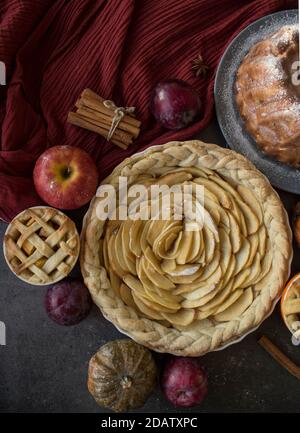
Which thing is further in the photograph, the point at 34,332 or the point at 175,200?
the point at 34,332

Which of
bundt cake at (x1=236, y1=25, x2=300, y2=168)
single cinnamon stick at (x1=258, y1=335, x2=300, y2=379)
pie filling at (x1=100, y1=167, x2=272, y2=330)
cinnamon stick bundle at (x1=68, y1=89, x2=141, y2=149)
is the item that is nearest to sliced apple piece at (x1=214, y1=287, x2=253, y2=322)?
pie filling at (x1=100, y1=167, x2=272, y2=330)

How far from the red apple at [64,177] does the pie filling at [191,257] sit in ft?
0.37

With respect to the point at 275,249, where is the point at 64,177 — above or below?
above

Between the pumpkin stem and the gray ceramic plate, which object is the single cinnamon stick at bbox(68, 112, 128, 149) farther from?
the pumpkin stem

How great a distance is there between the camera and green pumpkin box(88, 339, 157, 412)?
145cm

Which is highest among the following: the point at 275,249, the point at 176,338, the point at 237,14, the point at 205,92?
the point at 237,14

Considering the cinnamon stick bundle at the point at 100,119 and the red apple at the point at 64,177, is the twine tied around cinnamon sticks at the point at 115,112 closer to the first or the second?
the cinnamon stick bundle at the point at 100,119

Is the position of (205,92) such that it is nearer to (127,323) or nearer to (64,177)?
(64,177)

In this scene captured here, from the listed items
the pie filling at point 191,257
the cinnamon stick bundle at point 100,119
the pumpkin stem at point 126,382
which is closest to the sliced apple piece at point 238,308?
the pie filling at point 191,257

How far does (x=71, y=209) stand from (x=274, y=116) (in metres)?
0.62

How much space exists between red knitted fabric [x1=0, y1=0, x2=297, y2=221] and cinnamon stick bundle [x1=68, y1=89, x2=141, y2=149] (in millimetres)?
36

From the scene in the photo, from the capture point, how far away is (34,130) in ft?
5.18

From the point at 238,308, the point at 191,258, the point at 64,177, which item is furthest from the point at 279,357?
the point at 64,177
